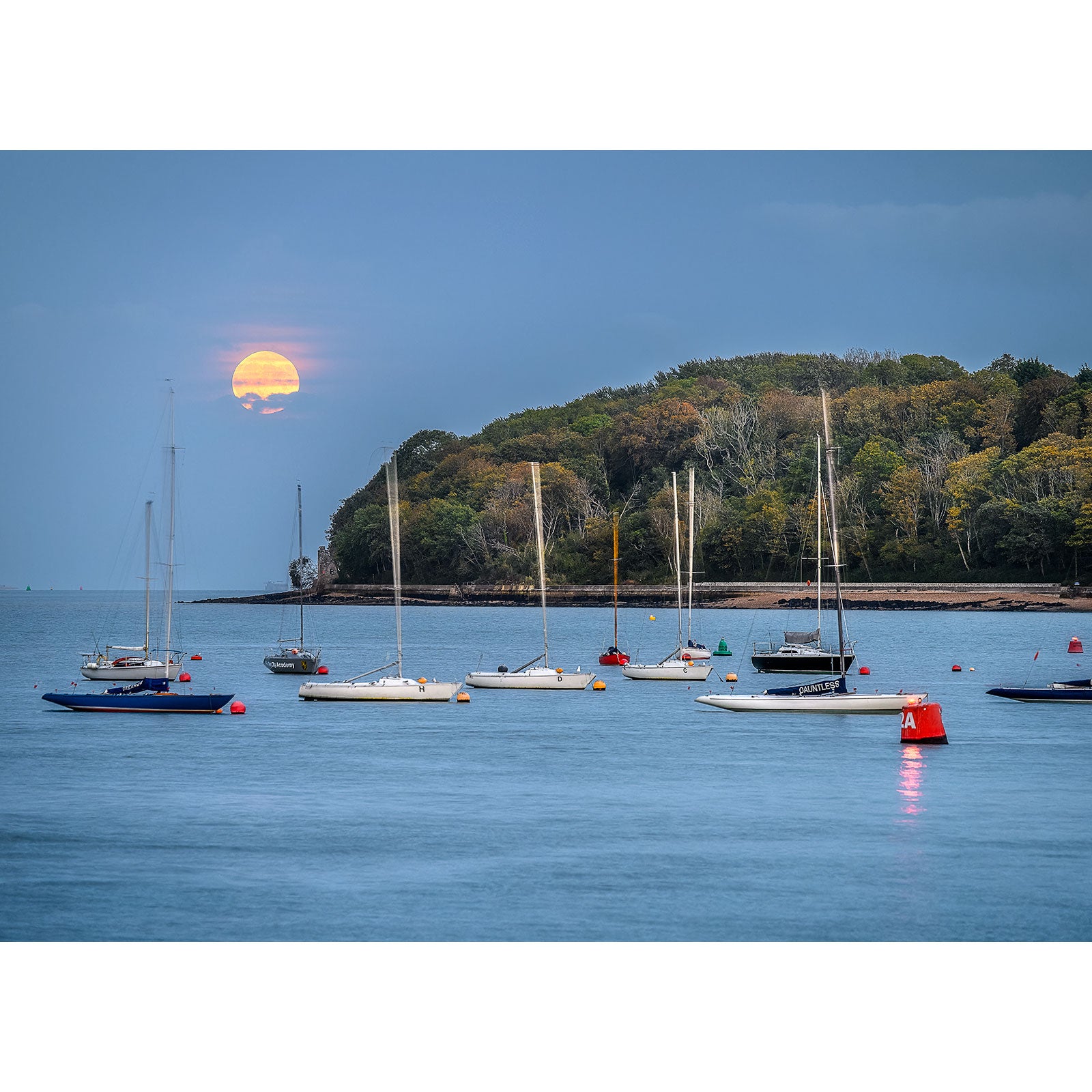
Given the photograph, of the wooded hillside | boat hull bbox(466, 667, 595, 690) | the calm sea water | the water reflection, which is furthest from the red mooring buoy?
the wooded hillside

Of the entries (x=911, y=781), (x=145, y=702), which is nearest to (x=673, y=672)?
(x=145, y=702)

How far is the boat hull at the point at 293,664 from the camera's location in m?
40.9

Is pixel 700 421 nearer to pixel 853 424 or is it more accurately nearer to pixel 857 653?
pixel 853 424

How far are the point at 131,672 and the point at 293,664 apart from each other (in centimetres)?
529

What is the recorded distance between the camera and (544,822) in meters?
16.8

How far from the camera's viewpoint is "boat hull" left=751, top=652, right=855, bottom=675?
36.2 meters

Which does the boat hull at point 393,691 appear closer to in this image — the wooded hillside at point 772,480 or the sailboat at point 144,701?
the sailboat at point 144,701

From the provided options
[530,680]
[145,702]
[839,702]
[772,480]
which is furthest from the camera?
[772,480]

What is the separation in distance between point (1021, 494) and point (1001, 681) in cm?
4454

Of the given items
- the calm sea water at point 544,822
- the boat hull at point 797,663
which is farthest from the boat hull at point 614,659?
the calm sea water at point 544,822

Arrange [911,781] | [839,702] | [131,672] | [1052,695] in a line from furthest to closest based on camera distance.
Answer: [131,672] → [1052,695] → [839,702] → [911,781]

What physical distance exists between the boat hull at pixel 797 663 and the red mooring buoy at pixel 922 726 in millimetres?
11381

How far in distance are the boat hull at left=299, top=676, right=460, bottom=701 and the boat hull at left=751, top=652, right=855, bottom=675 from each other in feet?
33.8

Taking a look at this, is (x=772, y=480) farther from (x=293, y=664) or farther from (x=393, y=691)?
(x=393, y=691)
